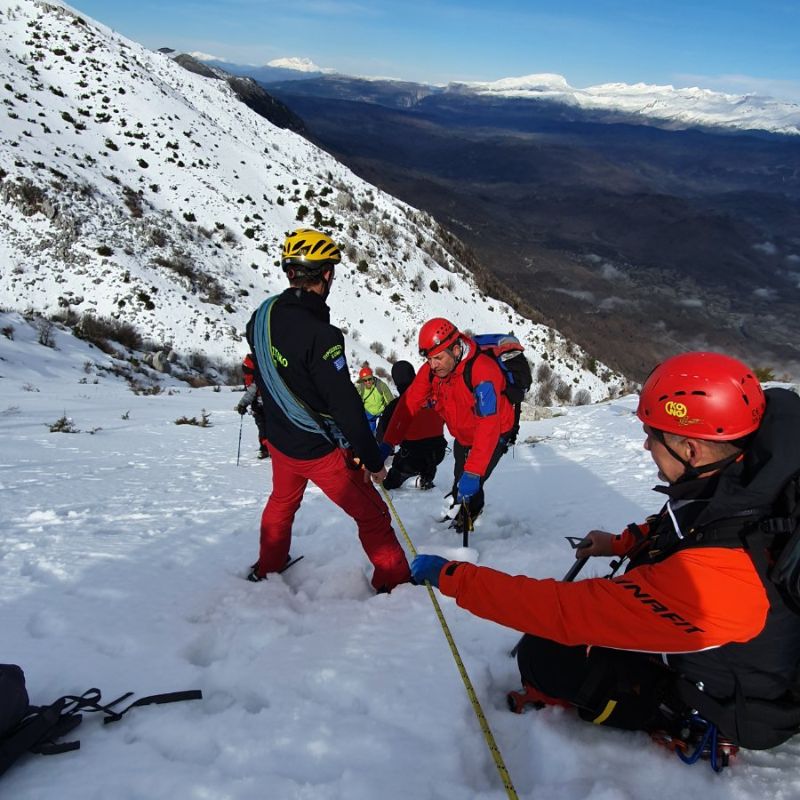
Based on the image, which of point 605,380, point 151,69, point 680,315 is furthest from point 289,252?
point 680,315

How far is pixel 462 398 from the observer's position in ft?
16.5

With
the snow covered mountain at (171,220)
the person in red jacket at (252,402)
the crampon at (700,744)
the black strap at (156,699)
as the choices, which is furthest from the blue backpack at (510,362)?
the snow covered mountain at (171,220)

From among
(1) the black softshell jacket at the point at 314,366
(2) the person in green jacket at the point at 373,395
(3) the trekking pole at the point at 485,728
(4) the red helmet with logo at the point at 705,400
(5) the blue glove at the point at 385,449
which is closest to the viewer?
(4) the red helmet with logo at the point at 705,400

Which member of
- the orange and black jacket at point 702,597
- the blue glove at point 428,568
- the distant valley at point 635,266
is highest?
the distant valley at point 635,266

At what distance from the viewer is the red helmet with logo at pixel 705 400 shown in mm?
2141

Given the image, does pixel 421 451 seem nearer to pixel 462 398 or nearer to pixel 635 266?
pixel 462 398

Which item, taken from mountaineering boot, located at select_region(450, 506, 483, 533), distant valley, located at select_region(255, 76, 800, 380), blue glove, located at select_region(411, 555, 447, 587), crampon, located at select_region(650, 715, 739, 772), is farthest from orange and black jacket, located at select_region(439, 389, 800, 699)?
distant valley, located at select_region(255, 76, 800, 380)

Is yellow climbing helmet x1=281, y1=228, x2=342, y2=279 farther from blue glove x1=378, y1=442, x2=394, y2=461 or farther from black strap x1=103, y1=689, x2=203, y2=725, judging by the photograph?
black strap x1=103, y1=689, x2=203, y2=725

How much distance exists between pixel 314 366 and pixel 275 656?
171 cm

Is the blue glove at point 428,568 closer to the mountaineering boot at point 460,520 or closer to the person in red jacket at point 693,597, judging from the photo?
the person in red jacket at point 693,597

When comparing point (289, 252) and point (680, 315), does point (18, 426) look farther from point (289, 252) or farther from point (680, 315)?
point (680, 315)

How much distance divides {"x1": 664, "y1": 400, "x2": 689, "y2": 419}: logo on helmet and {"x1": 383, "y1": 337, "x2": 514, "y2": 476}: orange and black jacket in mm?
2460

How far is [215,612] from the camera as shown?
146 inches

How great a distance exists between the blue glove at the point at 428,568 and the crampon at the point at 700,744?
1.26 m
